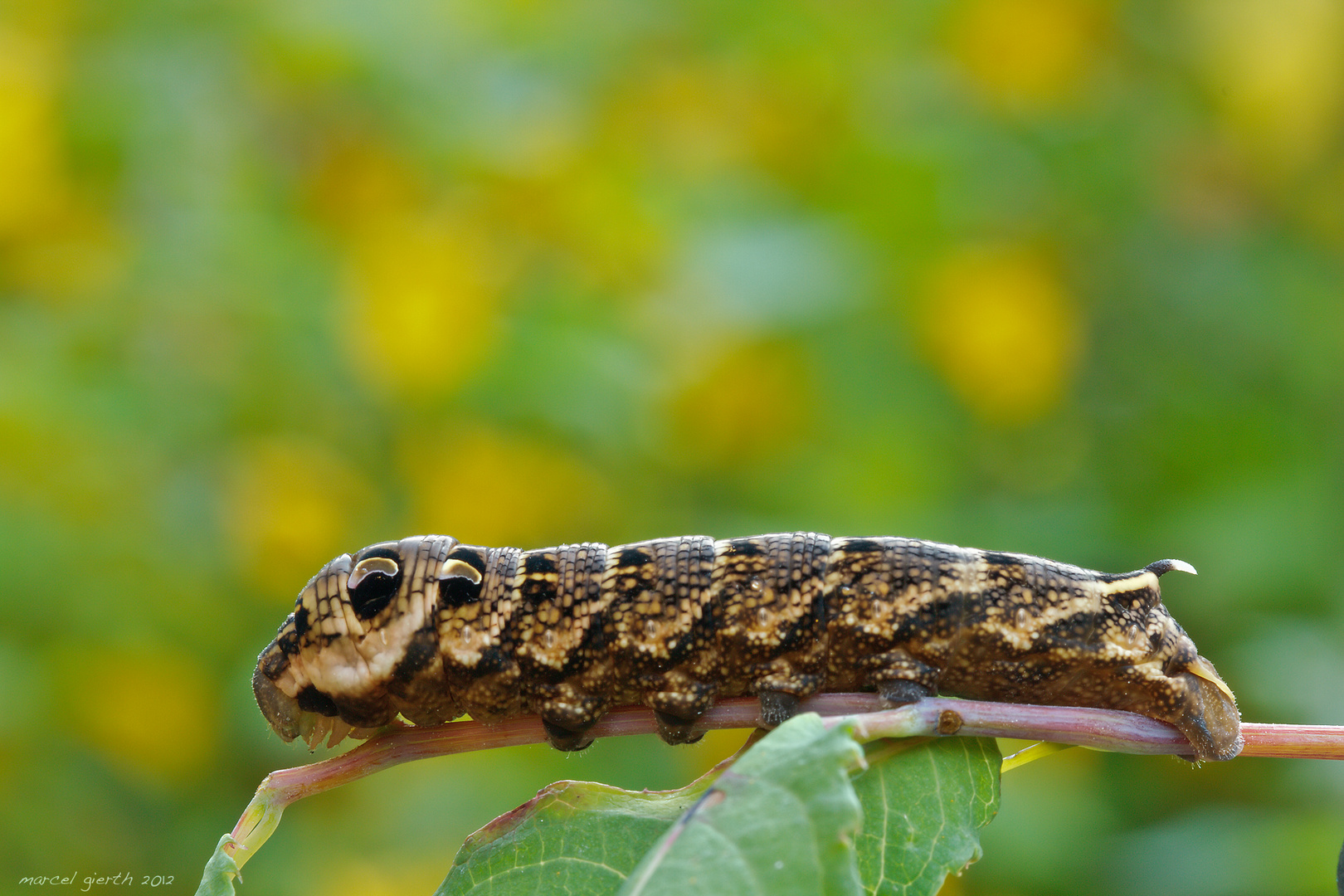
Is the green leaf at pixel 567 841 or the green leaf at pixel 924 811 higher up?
the green leaf at pixel 924 811

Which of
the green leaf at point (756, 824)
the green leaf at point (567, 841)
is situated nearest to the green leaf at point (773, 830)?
the green leaf at point (756, 824)

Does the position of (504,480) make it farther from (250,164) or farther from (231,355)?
(250,164)

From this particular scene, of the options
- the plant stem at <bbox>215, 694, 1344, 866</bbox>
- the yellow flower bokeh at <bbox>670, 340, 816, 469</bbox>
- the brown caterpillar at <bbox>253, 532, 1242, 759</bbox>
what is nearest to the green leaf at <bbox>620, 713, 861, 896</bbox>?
the plant stem at <bbox>215, 694, 1344, 866</bbox>

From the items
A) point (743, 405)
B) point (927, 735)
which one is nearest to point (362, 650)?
point (927, 735)

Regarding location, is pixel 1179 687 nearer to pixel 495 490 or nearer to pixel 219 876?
pixel 219 876

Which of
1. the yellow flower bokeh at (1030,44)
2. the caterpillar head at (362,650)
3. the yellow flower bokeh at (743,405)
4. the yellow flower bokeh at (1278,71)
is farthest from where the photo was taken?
the yellow flower bokeh at (1030,44)

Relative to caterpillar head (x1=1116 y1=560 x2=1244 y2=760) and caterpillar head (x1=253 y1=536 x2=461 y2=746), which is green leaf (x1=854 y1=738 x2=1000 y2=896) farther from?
caterpillar head (x1=253 y1=536 x2=461 y2=746)

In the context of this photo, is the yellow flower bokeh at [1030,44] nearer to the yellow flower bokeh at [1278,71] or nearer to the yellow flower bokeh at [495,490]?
the yellow flower bokeh at [1278,71]

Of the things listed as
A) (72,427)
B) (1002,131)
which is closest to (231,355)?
(72,427)
